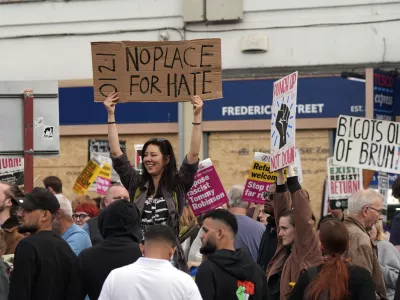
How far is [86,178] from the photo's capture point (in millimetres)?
17766

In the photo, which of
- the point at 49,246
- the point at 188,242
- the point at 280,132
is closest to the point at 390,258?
the point at 280,132

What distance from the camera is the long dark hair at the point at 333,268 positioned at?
749 cm

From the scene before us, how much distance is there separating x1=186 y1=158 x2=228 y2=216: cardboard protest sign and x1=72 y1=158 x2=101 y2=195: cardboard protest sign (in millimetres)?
4431

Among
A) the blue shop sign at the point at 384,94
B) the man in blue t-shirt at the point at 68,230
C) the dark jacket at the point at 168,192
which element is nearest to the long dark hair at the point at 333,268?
the dark jacket at the point at 168,192

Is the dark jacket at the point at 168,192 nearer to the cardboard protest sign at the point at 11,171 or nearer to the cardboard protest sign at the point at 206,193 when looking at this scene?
the cardboard protest sign at the point at 206,193

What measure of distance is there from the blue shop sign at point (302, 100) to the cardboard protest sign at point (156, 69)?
11480 millimetres

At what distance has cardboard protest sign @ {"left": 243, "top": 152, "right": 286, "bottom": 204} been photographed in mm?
13789

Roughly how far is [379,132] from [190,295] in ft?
29.1

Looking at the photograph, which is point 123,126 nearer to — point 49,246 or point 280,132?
point 280,132

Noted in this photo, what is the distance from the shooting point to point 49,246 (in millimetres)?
8094

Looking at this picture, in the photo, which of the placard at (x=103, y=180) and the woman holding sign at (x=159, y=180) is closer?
the woman holding sign at (x=159, y=180)

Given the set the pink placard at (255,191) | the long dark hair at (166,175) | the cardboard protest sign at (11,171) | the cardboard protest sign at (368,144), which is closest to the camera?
the long dark hair at (166,175)

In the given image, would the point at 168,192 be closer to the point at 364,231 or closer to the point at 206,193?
the point at 364,231

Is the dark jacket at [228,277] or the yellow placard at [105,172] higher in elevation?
the yellow placard at [105,172]
